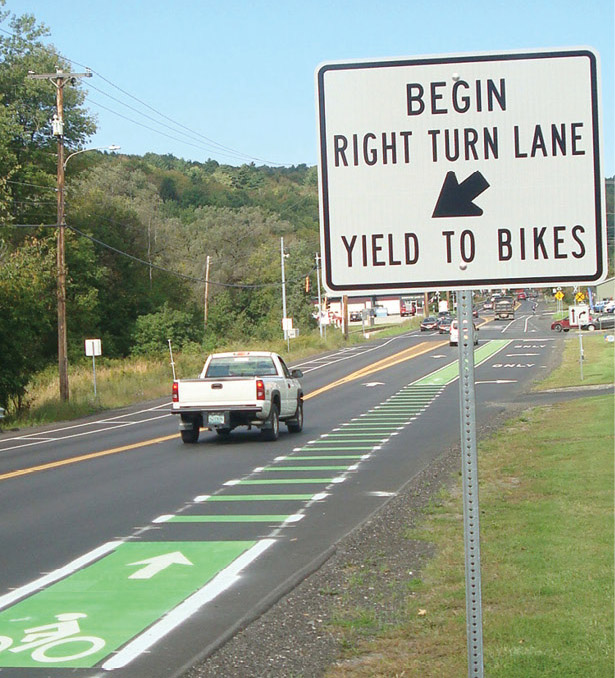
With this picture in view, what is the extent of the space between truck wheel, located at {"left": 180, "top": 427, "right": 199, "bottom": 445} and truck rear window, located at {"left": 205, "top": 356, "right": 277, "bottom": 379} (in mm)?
1635

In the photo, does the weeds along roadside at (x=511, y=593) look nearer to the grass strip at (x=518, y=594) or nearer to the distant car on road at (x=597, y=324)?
the grass strip at (x=518, y=594)

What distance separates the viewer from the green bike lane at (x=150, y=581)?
24.4ft

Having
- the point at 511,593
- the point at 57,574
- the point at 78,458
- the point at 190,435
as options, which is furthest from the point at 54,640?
the point at 190,435

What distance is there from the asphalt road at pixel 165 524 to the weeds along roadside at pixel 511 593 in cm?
98

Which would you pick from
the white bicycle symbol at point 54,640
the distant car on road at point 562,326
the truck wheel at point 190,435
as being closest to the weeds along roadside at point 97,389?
the truck wheel at point 190,435

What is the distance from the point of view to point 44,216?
64375 mm

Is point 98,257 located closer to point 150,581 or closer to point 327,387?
point 327,387

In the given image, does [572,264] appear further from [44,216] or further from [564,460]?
[44,216]

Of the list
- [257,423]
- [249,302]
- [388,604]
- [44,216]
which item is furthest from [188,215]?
[388,604]

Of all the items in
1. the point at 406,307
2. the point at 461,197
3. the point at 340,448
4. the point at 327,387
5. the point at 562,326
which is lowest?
the point at 327,387

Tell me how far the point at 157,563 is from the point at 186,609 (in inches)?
72.4

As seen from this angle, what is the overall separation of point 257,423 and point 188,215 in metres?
120

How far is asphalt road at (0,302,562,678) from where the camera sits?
25.1ft

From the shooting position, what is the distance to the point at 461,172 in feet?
12.0
